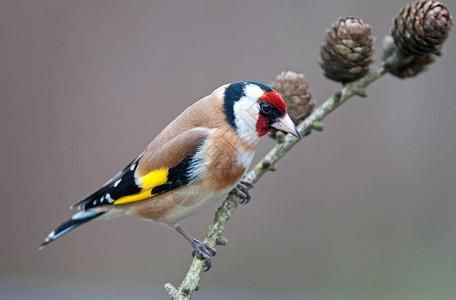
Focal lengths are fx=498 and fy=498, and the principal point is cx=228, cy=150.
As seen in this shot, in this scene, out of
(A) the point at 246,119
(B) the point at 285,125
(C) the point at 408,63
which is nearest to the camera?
Answer: (B) the point at 285,125

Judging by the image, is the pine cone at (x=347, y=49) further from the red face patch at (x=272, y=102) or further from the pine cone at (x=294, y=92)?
the red face patch at (x=272, y=102)

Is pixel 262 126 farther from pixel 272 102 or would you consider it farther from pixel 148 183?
pixel 148 183

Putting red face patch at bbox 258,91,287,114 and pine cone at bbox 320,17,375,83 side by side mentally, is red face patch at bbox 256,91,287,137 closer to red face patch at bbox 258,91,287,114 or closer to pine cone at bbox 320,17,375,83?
red face patch at bbox 258,91,287,114

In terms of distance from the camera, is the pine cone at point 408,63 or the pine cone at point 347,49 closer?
the pine cone at point 347,49

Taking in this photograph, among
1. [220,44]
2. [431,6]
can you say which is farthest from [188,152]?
[220,44]

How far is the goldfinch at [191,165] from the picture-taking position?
114 centimetres

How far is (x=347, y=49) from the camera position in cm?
122

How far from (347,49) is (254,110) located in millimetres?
313

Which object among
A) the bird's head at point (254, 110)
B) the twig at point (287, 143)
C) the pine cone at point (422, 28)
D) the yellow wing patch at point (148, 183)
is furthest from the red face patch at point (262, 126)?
the pine cone at point (422, 28)

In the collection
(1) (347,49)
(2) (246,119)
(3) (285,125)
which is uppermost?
(1) (347,49)

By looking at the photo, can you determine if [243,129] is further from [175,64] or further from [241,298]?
[175,64]

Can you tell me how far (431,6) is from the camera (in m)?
1.12

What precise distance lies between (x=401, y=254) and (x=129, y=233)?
144 cm

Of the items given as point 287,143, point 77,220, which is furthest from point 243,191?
point 77,220
